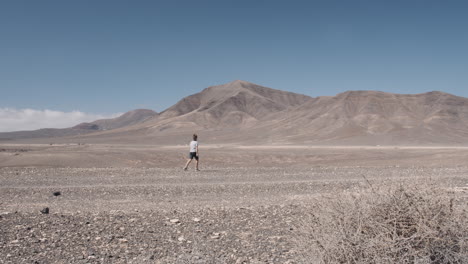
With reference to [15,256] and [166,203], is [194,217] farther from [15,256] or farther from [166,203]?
[15,256]

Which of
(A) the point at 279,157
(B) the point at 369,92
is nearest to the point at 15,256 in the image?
(A) the point at 279,157

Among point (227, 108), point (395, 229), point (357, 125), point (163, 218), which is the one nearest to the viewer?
point (395, 229)

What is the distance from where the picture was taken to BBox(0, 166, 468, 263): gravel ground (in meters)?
5.05

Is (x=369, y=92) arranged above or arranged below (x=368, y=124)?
above

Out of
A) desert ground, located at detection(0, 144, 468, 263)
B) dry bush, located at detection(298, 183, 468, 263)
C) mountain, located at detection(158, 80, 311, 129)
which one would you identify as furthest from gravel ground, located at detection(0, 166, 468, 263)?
mountain, located at detection(158, 80, 311, 129)

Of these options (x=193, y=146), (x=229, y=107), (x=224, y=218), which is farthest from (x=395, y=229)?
(x=229, y=107)

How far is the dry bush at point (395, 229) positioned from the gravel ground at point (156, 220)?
25 cm

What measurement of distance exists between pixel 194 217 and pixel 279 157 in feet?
76.2

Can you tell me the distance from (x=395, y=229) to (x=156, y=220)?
170 inches

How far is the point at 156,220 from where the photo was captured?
673cm

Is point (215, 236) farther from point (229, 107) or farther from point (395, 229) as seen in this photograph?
point (229, 107)

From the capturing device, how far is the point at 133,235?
19.3 ft

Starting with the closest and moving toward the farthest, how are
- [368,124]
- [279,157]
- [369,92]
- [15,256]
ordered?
1. [15,256]
2. [279,157]
3. [368,124]
4. [369,92]

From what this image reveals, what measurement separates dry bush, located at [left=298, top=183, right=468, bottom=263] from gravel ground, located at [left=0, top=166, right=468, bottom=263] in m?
0.25
